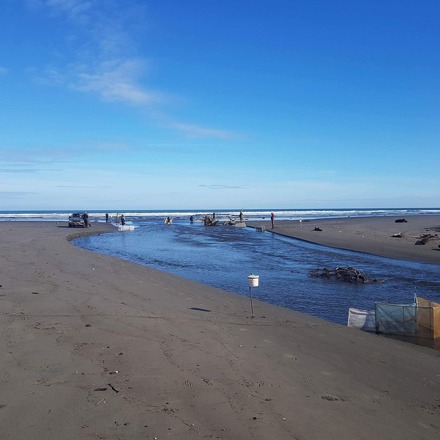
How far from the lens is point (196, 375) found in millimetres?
5887

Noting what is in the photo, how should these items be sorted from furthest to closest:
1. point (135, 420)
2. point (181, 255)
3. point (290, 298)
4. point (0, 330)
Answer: point (181, 255) → point (290, 298) → point (0, 330) → point (135, 420)

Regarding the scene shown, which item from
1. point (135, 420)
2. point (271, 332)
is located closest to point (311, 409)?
point (135, 420)

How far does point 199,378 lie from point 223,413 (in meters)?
1.02

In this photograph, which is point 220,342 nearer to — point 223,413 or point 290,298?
point 223,413

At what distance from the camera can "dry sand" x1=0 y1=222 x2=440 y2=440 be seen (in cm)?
457

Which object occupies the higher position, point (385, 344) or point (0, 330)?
point (0, 330)

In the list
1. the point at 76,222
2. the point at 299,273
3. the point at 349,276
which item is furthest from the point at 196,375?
the point at 76,222

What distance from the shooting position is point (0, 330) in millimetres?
7605

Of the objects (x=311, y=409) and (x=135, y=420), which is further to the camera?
(x=311, y=409)

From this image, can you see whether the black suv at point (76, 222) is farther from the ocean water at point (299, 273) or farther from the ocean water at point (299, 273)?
the ocean water at point (299, 273)

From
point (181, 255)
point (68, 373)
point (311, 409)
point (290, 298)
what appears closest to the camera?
point (311, 409)

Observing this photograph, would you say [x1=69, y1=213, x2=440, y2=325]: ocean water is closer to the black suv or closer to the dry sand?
the dry sand

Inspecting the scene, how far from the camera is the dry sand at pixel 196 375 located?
4.57m

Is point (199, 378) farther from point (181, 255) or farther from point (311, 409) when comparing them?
point (181, 255)
